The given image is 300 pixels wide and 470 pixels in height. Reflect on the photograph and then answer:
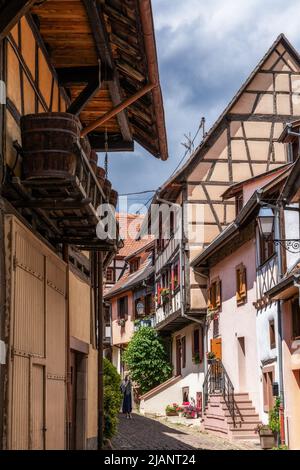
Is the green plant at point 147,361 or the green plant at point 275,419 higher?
the green plant at point 147,361

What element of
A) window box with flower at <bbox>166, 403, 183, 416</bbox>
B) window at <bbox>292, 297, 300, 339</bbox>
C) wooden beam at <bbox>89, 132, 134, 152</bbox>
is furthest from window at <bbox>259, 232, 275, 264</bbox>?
window box with flower at <bbox>166, 403, 183, 416</bbox>

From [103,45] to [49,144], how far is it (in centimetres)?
243

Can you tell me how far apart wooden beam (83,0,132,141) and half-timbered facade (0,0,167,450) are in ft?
0.05

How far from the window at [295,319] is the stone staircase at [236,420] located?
4.45 metres

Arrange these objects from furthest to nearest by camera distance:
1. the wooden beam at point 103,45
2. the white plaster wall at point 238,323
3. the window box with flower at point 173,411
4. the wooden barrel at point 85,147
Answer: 1. the window box with flower at point 173,411
2. the white plaster wall at point 238,323
3. the wooden barrel at point 85,147
4. the wooden beam at point 103,45

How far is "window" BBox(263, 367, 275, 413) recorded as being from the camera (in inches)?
836

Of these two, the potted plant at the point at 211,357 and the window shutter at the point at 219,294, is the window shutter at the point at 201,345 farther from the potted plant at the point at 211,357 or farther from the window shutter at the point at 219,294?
the window shutter at the point at 219,294

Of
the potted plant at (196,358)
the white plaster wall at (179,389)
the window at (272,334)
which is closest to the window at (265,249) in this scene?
the window at (272,334)

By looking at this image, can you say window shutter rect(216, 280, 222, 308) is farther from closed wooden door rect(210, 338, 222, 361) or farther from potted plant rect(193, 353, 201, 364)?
potted plant rect(193, 353, 201, 364)

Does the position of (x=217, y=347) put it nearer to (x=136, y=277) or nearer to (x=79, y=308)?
(x=79, y=308)

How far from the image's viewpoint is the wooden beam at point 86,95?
1084 centimetres

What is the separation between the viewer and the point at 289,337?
19.1 metres

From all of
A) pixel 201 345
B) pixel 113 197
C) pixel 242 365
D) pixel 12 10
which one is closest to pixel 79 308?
pixel 113 197

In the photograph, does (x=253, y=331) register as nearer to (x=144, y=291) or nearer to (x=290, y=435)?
(x=290, y=435)
